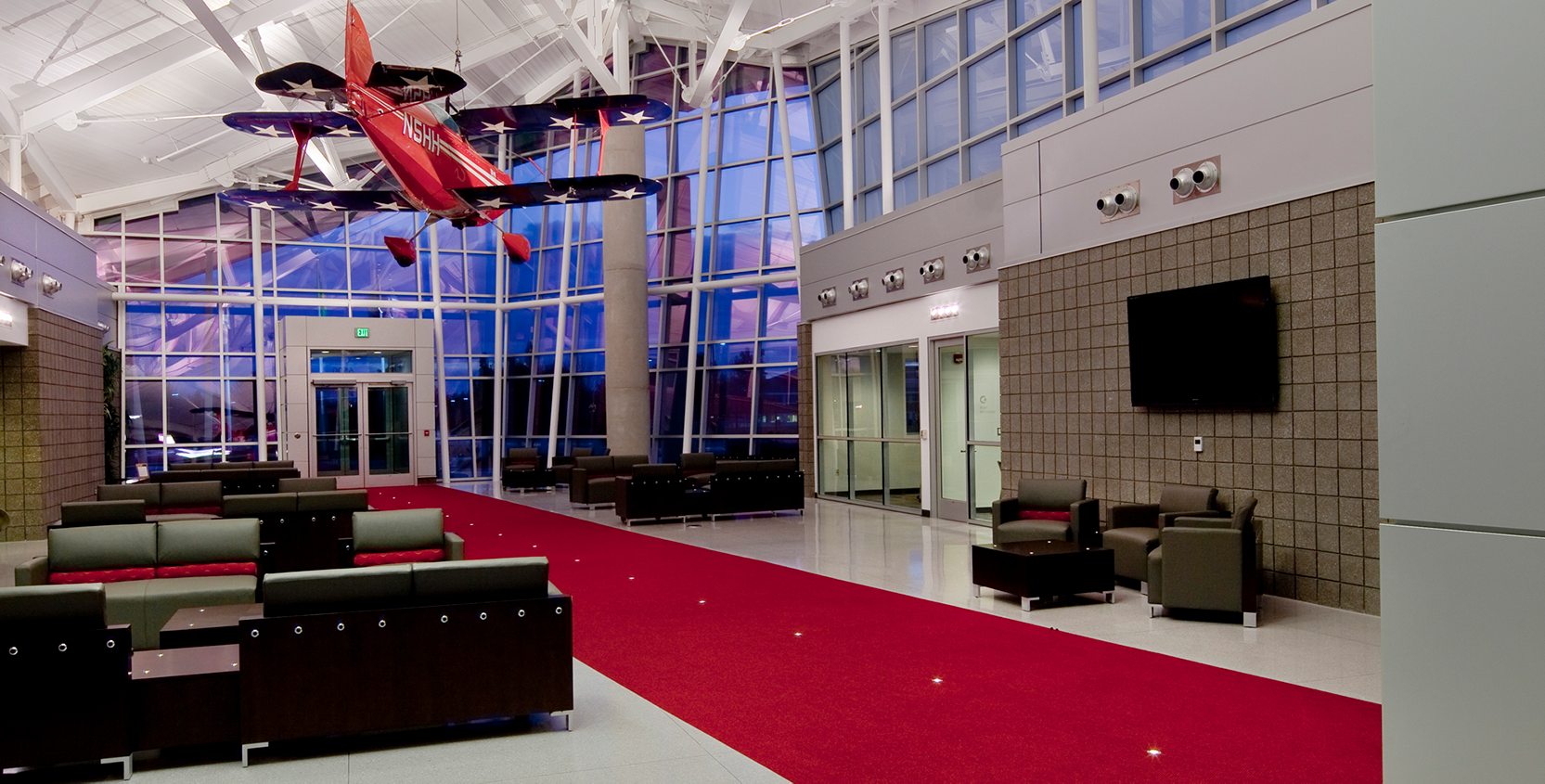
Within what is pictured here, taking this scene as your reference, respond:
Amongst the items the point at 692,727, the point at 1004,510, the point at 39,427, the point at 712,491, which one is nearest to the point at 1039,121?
the point at 1004,510

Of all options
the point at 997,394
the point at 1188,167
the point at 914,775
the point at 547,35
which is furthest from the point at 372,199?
the point at 914,775

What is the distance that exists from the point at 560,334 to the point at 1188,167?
16564mm

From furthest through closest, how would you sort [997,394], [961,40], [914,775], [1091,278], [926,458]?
[961,40]
[926,458]
[997,394]
[1091,278]
[914,775]

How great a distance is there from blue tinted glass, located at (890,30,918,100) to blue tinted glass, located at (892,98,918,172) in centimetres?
28

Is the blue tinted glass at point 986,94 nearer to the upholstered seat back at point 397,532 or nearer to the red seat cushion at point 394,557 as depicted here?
the upholstered seat back at point 397,532

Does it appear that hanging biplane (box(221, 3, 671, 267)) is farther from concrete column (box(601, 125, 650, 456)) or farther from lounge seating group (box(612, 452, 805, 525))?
concrete column (box(601, 125, 650, 456))

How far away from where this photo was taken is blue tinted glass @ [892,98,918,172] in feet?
55.4

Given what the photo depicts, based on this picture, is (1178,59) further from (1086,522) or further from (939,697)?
(939,697)

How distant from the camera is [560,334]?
23.0 metres

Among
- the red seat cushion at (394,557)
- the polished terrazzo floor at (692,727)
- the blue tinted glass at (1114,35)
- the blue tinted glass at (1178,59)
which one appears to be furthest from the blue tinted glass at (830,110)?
the red seat cushion at (394,557)

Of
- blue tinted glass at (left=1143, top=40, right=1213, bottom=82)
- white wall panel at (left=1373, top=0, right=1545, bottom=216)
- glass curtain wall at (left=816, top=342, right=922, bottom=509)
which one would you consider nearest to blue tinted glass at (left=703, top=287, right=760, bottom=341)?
glass curtain wall at (left=816, top=342, right=922, bottom=509)

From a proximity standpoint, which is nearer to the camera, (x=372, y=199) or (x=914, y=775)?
(x=914, y=775)

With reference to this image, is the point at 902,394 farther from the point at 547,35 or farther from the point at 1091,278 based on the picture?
the point at 547,35

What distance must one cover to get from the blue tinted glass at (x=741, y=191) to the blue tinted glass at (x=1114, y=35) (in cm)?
917
